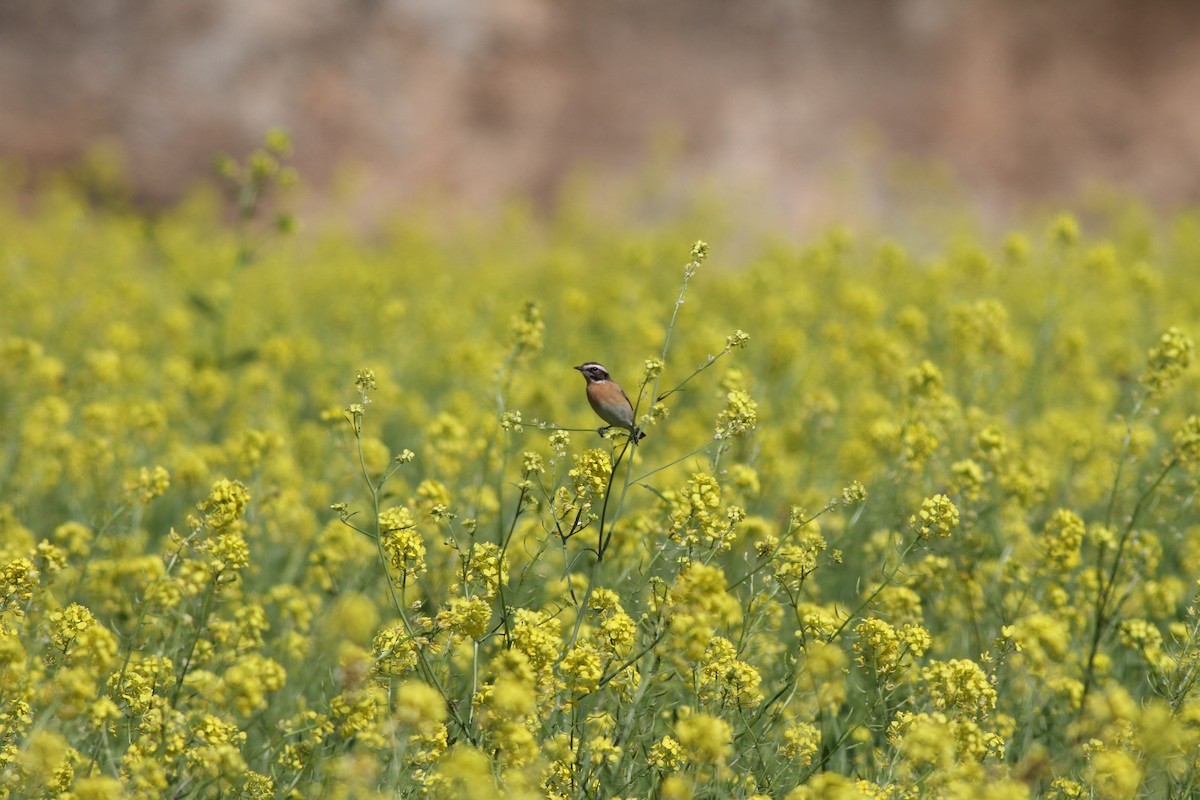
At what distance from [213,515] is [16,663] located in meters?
0.58

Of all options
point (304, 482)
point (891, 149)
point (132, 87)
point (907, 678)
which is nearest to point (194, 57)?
point (132, 87)

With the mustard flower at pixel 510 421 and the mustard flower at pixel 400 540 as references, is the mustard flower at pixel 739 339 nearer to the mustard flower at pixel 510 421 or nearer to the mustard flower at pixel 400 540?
the mustard flower at pixel 510 421

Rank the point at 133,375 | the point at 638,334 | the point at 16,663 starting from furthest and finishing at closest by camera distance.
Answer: the point at 638,334, the point at 133,375, the point at 16,663

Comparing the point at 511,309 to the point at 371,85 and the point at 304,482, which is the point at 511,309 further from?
the point at 371,85

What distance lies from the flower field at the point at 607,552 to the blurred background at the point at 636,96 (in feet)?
20.9

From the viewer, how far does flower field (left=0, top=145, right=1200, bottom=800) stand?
8.54 feet

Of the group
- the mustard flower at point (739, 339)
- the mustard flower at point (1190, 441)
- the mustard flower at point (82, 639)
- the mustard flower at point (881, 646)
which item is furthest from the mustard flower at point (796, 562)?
the mustard flower at point (82, 639)

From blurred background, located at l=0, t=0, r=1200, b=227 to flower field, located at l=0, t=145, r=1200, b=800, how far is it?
20.9 feet

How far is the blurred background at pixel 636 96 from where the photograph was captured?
1386 centimetres

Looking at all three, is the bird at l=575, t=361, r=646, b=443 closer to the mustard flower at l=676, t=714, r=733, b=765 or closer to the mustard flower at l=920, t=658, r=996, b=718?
the mustard flower at l=676, t=714, r=733, b=765

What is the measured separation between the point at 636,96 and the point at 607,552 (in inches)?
474

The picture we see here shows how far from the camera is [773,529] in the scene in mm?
4148

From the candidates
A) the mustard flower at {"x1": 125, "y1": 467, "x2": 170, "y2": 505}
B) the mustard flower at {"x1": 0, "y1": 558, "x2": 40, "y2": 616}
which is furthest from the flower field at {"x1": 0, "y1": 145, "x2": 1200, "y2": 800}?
the mustard flower at {"x1": 125, "y1": 467, "x2": 170, "y2": 505}

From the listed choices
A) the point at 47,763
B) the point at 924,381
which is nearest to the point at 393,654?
the point at 47,763
